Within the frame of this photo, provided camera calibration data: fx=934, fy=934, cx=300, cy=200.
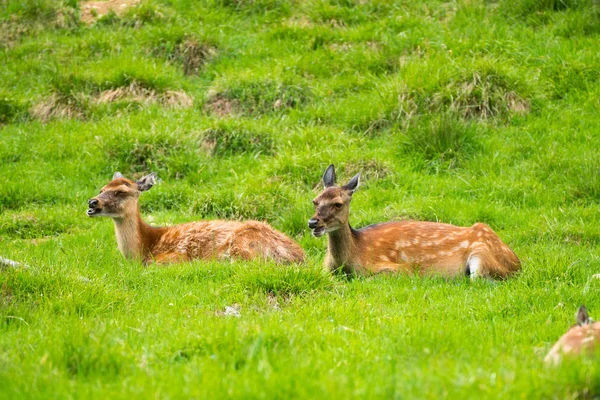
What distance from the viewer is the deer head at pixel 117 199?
1116 cm

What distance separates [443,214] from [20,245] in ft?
17.3

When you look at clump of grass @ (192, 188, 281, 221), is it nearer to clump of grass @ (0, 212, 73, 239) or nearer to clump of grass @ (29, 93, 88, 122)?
Result: clump of grass @ (0, 212, 73, 239)

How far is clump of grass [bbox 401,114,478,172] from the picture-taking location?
13.3m

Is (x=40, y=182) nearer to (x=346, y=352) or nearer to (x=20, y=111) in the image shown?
(x=20, y=111)

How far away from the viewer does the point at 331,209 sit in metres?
10.1

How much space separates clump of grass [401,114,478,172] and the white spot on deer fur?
3577 mm

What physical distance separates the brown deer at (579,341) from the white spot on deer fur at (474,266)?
3525 millimetres

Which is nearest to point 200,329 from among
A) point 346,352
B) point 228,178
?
point 346,352

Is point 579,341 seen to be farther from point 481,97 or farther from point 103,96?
point 103,96

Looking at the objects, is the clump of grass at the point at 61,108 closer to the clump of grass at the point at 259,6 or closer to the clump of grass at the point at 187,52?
the clump of grass at the point at 187,52

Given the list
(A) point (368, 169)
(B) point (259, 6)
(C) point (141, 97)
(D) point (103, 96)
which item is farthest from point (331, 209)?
(B) point (259, 6)

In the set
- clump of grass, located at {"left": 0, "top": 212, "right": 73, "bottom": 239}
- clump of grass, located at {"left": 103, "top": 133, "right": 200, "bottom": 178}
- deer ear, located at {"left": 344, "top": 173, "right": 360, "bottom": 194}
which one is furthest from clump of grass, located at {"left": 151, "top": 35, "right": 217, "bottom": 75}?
deer ear, located at {"left": 344, "top": 173, "right": 360, "bottom": 194}

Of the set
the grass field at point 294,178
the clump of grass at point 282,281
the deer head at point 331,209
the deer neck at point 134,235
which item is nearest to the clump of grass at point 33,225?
the grass field at point 294,178

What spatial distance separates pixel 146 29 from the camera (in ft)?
56.8
